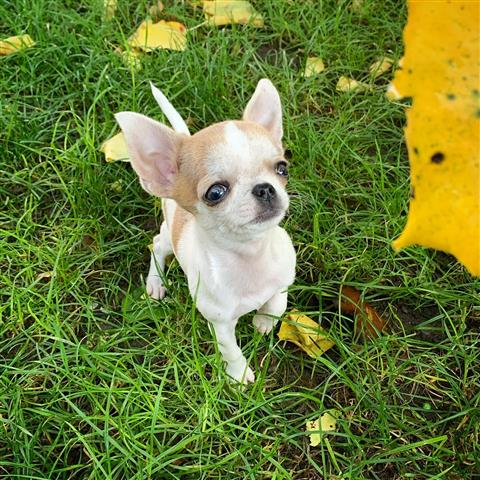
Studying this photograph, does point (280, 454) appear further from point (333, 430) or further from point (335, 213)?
point (335, 213)

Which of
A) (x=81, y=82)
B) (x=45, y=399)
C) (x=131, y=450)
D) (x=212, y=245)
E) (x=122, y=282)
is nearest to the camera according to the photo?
(x=212, y=245)

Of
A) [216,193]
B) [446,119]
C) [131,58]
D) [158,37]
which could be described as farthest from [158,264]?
[446,119]

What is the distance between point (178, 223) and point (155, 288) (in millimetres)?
570

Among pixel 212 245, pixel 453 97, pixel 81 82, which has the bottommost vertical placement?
pixel 81 82

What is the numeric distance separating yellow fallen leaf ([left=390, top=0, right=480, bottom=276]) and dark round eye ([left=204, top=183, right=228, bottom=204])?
4.02 ft

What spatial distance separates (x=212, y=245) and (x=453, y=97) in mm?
1486

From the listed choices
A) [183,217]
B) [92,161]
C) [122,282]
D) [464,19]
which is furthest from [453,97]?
[92,161]

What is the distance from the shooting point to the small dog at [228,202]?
225 centimetres

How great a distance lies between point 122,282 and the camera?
3.36 meters

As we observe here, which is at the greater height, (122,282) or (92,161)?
(92,161)

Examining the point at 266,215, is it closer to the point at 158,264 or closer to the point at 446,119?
the point at 158,264

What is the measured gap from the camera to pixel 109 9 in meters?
4.20

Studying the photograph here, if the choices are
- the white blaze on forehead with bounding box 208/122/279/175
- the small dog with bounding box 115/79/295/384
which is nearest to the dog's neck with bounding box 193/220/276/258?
the small dog with bounding box 115/79/295/384

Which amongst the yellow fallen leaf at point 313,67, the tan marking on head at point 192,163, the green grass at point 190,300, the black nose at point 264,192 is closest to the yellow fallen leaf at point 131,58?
the green grass at point 190,300
